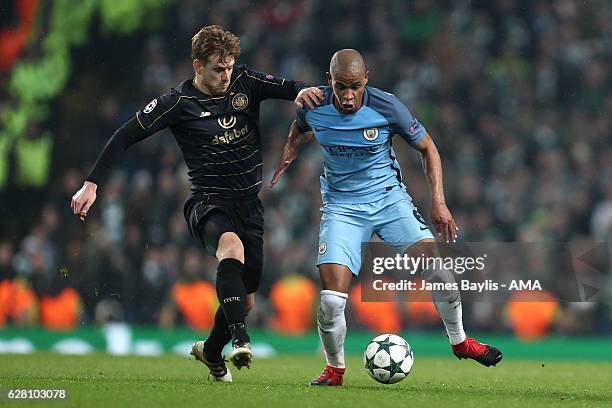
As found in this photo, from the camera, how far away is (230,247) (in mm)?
6207

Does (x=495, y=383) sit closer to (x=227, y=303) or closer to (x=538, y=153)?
(x=227, y=303)

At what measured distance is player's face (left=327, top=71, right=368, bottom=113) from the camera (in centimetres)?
627

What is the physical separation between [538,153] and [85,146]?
555cm

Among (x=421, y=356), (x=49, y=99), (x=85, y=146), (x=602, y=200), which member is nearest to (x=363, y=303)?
(x=421, y=356)

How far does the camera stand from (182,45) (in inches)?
595

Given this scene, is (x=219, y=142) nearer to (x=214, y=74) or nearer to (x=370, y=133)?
(x=214, y=74)

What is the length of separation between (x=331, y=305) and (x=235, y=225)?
0.74m

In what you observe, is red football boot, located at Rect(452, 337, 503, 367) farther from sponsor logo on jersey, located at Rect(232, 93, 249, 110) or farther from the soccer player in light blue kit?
sponsor logo on jersey, located at Rect(232, 93, 249, 110)

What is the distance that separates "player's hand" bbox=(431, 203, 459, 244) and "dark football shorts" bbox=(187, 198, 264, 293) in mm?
1073

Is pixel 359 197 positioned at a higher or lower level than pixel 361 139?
lower

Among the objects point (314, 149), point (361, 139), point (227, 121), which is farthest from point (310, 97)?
point (314, 149)

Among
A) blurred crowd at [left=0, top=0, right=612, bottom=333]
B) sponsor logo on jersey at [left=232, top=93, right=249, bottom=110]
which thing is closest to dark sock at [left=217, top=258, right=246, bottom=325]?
sponsor logo on jersey at [left=232, top=93, right=249, bottom=110]

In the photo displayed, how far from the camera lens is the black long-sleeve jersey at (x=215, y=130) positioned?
6512 mm

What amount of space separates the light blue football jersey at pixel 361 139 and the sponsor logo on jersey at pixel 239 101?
33cm
